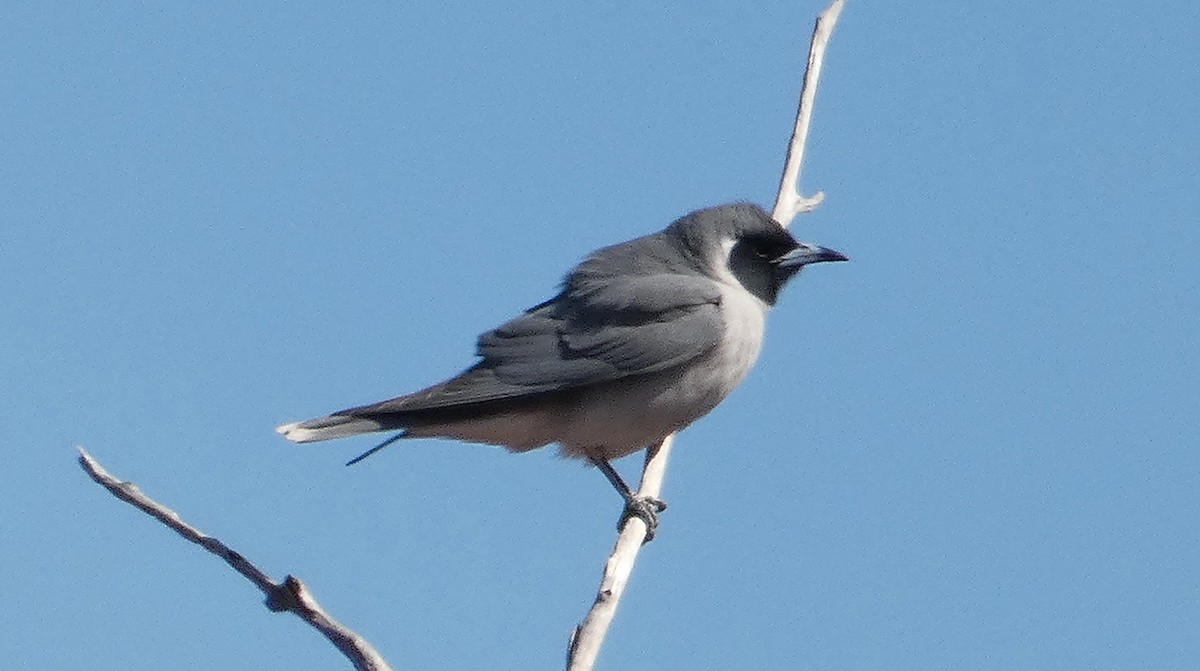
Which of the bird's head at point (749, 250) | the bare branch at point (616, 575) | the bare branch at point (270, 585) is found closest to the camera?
the bare branch at point (270, 585)

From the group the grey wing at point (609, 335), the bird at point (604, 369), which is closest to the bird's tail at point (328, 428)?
the bird at point (604, 369)

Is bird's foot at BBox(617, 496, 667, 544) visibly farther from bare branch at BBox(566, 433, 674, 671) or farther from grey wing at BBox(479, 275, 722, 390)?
grey wing at BBox(479, 275, 722, 390)

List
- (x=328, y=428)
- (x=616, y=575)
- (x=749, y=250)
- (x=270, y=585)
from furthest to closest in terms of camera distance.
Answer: (x=749, y=250) → (x=328, y=428) → (x=616, y=575) → (x=270, y=585)

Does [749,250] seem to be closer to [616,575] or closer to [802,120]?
[802,120]

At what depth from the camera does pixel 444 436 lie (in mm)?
7250

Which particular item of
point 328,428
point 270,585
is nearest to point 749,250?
point 328,428

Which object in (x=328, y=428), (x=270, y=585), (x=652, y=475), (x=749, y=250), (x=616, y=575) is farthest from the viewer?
(x=749, y=250)

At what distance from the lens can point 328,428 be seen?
675cm

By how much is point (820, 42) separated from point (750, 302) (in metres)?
1.31

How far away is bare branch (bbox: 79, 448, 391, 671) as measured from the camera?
4.26 meters

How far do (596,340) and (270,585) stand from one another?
11.0ft

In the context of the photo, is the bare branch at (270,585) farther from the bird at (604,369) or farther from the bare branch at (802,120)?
the bare branch at (802,120)

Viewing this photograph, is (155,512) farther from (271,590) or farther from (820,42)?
(820,42)

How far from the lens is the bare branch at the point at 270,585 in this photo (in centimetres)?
426
